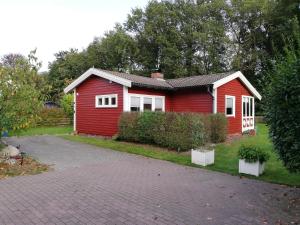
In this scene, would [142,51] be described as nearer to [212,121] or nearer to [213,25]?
[213,25]

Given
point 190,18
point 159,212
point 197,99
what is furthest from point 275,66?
point 190,18

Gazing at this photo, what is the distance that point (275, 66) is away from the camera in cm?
631

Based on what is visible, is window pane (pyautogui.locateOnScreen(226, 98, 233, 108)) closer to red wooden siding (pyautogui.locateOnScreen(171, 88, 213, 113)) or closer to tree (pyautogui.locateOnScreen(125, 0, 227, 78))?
red wooden siding (pyautogui.locateOnScreen(171, 88, 213, 113))

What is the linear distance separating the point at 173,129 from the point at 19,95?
20.5ft

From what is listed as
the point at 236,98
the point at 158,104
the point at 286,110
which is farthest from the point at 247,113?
the point at 286,110

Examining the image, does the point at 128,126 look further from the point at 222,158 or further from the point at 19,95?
the point at 19,95

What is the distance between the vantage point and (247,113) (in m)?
21.3

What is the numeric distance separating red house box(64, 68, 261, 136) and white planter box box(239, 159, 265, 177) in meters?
8.62

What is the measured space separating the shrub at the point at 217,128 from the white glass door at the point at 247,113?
5.72 metres

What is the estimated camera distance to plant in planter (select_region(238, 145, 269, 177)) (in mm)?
8312

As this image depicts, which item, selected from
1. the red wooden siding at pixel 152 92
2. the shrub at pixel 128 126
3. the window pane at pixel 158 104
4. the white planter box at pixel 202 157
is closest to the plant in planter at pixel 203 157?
the white planter box at pixel 202 157

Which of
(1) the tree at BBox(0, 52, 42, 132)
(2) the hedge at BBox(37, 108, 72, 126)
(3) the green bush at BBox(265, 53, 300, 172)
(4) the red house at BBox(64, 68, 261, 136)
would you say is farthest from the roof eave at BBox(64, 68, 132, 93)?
(3) the green bush at BBox(265, 53, 300, 172)

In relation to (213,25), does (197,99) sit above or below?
below

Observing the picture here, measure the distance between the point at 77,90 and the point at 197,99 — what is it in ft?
27.9
